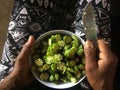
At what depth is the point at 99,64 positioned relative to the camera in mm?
804

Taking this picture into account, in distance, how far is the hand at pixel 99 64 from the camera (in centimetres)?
79

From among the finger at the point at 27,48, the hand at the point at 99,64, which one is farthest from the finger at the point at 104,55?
the finger at the point at 27,48

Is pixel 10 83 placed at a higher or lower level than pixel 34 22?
lower

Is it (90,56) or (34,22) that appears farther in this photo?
(34,22)

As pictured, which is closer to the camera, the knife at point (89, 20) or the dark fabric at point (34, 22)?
the knife at point (89, 20)

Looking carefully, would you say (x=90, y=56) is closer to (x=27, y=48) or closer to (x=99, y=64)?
(x=99, y=64)

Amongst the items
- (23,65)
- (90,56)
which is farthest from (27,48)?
(90,56)

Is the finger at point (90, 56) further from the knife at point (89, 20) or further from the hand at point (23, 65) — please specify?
the hand at point (23, 65)

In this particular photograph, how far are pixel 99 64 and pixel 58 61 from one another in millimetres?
119

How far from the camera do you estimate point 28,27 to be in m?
0.92

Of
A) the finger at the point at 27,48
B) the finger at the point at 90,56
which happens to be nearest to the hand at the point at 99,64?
the finger at the point at 90,56

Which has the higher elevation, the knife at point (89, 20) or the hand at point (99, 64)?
the knife at point (89, 20)

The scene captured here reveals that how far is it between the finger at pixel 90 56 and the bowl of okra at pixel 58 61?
0.03 meters

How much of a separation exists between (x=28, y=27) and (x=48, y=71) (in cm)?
18
